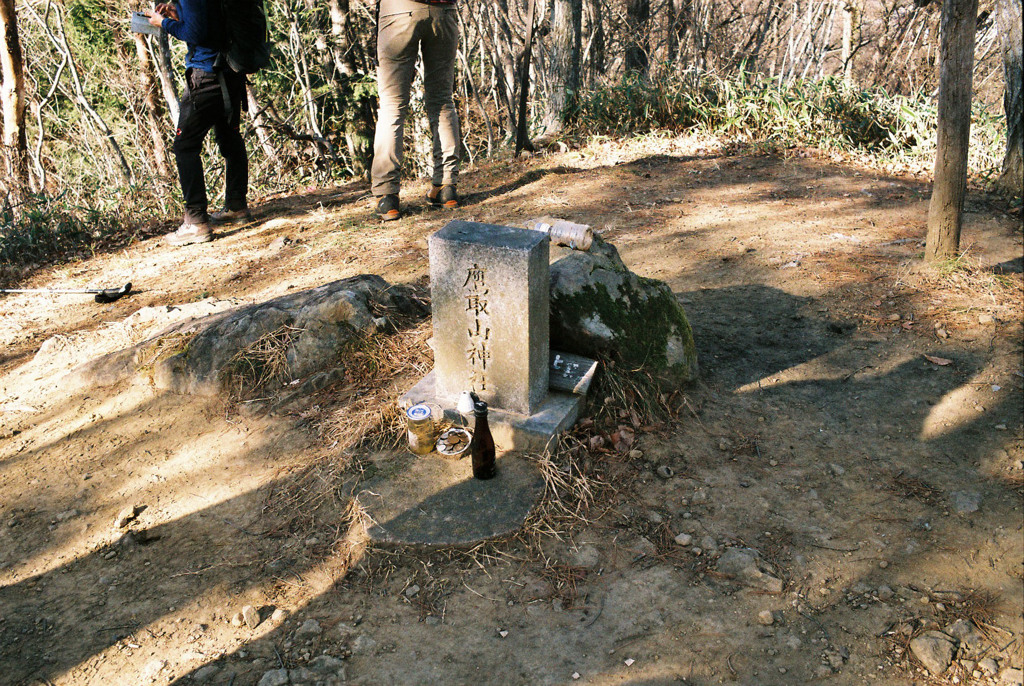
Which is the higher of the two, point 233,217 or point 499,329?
point 499,329

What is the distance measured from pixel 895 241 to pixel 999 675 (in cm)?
390

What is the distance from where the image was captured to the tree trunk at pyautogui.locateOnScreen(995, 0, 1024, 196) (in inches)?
246

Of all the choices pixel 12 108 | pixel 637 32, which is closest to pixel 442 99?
pixel 12 108

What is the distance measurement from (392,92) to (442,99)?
456 millimetres

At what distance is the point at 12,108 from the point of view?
7.44m

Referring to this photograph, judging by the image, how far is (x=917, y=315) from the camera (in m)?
4.58

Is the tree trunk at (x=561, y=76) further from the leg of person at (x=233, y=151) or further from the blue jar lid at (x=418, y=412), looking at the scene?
the blue jar lid at (x=418, y=412)

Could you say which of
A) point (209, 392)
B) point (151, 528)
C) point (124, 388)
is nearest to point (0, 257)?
point (124, 388)

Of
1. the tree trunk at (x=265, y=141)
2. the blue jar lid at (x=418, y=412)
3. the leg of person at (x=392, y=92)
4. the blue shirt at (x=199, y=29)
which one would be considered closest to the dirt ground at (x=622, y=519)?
the blue jar lid at (x=418, y=412)

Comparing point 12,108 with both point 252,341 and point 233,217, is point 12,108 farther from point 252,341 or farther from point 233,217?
point 252,341

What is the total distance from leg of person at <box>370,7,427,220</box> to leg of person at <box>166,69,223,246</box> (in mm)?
1285

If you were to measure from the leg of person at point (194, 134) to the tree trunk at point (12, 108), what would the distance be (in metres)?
2.31

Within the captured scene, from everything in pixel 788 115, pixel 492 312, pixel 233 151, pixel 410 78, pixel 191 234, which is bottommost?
pixel 191 234

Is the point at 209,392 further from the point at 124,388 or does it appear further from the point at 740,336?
the point at 740,336
